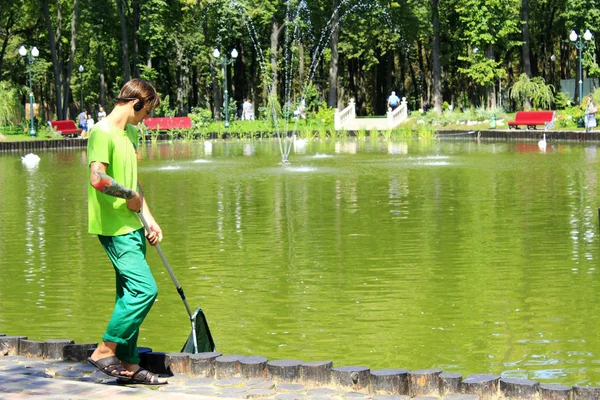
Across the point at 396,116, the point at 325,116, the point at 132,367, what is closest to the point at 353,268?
the point at 132,367

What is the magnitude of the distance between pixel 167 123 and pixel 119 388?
4702cm

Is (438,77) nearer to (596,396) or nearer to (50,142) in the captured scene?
(50,142)

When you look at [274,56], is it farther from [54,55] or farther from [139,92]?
[139,92]

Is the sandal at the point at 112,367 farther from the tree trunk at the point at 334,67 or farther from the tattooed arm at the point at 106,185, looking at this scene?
the tree trunk at the point at 334,67

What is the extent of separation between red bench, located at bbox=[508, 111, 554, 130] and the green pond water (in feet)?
67.7

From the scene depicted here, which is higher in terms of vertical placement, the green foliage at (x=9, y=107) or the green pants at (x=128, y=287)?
the green foliage at (x=9, y=107)

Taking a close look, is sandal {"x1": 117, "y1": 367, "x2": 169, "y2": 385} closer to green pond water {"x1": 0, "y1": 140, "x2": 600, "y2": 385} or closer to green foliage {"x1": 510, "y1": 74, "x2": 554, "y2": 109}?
green pond water {"x1": 0, "y1": 140, "x2": 600, "y2": 385}

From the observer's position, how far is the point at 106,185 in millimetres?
6684

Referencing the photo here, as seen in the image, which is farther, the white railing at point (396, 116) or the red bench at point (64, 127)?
the white railing at point (396, 116)

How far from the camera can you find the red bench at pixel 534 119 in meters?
45.7

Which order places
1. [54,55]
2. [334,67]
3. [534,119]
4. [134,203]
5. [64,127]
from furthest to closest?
[334,67] < [54,55] < [64,127] < [534,119] < [134,203]

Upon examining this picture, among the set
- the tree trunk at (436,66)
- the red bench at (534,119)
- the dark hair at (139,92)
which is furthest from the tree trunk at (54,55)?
the dark hair at (139,92)

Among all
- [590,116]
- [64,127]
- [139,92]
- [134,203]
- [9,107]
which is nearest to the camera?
[134,203]

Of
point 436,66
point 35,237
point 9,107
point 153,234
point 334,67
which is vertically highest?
point 334,67
